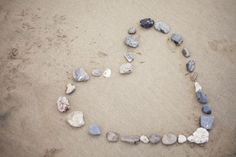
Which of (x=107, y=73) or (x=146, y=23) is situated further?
(x=146, y=23)

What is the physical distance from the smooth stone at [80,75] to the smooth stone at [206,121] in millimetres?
1041

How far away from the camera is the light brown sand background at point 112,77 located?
2.30 meters

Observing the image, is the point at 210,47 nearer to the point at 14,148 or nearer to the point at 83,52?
the point at 83,52

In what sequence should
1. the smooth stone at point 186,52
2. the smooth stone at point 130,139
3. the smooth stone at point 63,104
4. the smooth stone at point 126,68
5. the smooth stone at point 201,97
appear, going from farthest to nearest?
the smooth stone at point 186,52, the smooth stone at point 126,68, the smooth stone at point 201,97, the smooth stone at point 63,104, the smooth stone at point 130,139

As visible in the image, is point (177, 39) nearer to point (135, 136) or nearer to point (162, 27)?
point (162, 27)

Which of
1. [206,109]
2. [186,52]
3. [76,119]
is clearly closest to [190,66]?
[186,52]

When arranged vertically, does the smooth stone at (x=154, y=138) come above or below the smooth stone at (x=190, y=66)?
below

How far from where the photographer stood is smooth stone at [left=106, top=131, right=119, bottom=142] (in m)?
2.30

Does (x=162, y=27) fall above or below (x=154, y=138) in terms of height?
above

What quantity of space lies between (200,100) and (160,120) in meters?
0.40

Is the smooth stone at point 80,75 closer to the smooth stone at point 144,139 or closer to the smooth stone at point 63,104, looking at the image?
the smooth stone at point 63,104

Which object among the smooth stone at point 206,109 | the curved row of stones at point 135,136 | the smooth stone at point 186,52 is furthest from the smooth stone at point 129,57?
the smooth stone at point 206,109

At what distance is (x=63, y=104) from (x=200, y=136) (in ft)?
3.77

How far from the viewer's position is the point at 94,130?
232 cm
